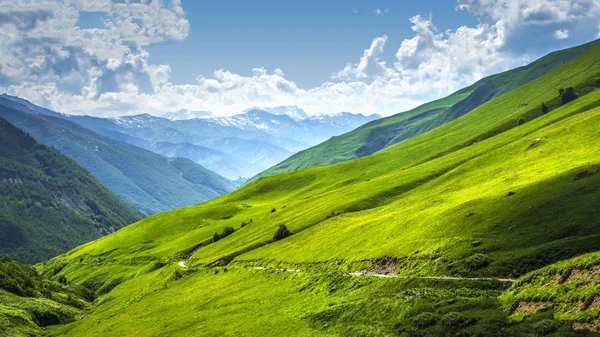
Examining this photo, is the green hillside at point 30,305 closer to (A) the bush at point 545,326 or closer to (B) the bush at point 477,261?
(B) the bush at point 477,261

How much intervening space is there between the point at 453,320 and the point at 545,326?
26.9ft

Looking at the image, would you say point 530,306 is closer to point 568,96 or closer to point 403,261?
point 403,261

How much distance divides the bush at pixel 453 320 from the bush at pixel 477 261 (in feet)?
34.5

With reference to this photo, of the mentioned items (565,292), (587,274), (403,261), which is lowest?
(565,292)

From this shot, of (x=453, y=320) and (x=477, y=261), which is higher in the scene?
(x=477, y=261)

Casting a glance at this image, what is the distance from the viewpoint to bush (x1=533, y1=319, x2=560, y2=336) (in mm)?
34031

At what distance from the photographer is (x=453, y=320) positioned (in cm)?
4075

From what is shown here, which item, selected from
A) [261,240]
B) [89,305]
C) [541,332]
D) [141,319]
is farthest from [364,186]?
[541,332]

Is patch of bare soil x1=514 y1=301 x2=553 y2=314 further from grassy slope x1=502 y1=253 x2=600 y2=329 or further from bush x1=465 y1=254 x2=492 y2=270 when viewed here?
bush x1=465 y1=254 x2=492 y2=270

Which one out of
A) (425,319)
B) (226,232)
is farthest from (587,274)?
(226,232)

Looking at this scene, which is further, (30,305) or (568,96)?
(568,96)

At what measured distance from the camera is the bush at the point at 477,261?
165 feet

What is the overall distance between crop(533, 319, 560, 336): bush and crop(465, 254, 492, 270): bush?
49.6 ft

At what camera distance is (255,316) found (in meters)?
63.5
